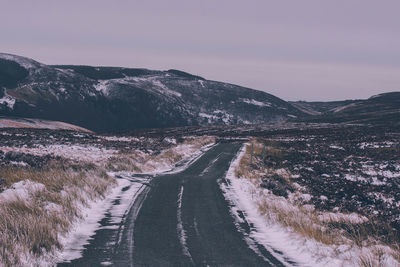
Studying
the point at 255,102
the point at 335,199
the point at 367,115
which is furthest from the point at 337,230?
the point at 255,102

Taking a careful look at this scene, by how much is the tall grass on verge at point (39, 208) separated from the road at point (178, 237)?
2.95 feet

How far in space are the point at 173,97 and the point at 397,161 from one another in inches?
5130

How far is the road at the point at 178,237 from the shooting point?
7641mm

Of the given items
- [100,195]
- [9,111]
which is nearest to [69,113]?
[9,111]

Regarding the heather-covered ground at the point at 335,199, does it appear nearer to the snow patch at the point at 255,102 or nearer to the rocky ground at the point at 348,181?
the rocky ground at the point at 348,181

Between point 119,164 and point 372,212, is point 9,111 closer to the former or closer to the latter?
point 119,164

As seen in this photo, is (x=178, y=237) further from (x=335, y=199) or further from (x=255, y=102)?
(x=255, y=102)

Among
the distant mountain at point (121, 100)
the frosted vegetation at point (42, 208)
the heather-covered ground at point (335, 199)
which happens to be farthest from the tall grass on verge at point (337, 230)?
the distant mountain at point (121, 100)

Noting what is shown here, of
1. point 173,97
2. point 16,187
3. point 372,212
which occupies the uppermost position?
point 173,97

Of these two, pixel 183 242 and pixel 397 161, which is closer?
pixel 183 242

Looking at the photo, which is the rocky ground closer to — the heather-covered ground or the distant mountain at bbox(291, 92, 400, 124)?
the heather-covered ground

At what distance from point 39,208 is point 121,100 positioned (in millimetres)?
136695

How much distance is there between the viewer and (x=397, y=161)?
106 ft

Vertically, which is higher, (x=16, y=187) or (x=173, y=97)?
(x=173, y=97)
